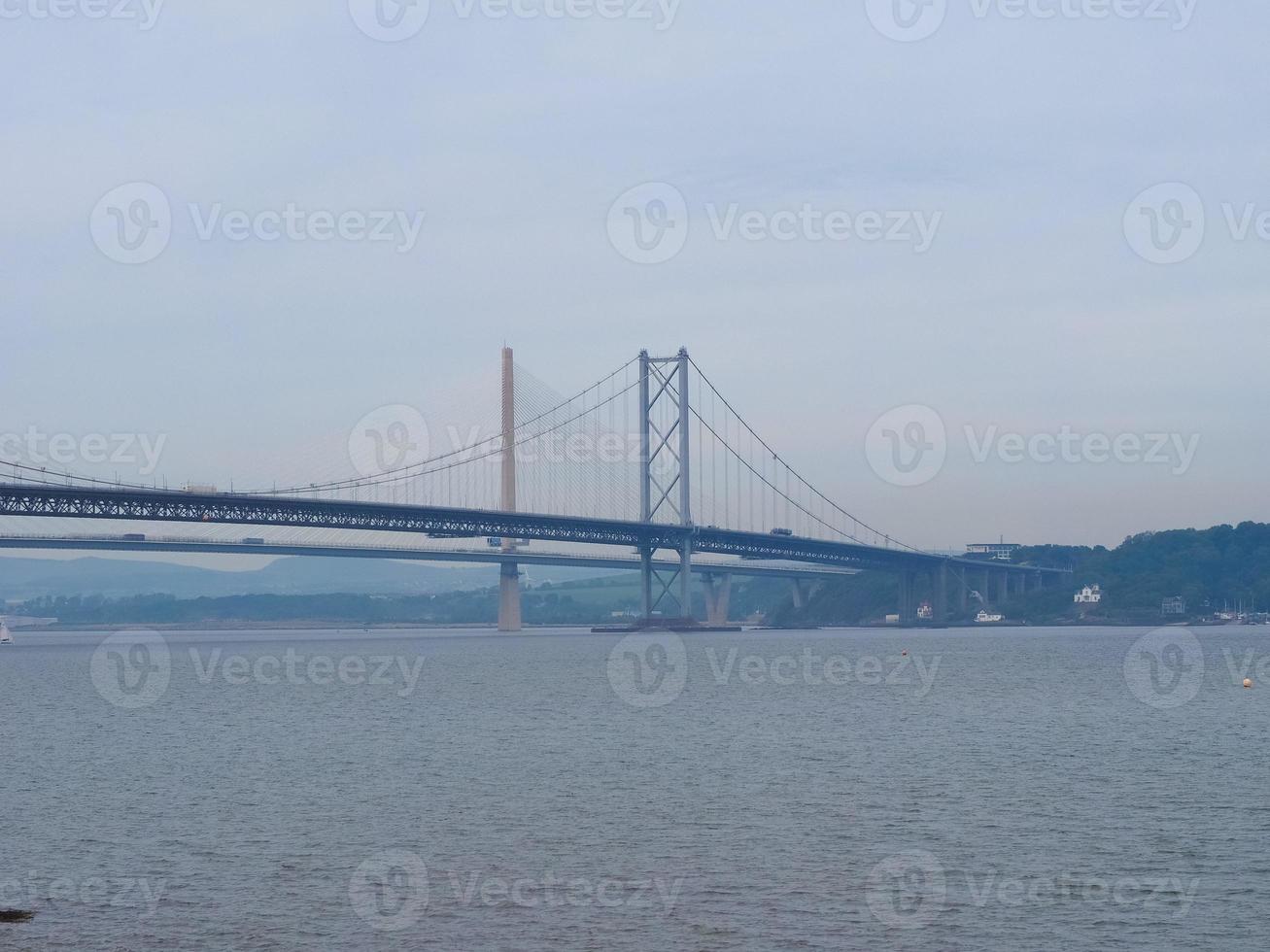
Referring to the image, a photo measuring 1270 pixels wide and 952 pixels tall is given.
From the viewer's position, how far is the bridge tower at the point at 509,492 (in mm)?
83688

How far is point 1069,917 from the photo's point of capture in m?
15.6

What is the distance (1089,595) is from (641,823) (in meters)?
113

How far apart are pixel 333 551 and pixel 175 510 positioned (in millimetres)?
9281

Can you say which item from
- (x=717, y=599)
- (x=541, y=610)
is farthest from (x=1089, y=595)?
(x=541, y=610)

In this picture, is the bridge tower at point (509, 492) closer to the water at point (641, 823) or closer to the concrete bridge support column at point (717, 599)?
the concrete bridge support column at point (717, 599)

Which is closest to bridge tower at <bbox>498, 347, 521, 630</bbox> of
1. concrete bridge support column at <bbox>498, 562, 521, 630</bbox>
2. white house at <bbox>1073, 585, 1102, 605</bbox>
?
concrete bridge support column at <bbox>498, 562, 521, 630</bbox>

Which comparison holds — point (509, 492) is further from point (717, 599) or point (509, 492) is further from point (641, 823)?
point (641, 823)

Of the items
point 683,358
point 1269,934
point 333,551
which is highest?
point 683,358

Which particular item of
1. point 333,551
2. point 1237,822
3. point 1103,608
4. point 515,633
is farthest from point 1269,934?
point 1103,608

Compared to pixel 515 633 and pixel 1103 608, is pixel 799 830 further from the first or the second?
pixel 1103 608

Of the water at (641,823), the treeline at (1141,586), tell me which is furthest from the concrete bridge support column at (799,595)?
the water at (641,823)

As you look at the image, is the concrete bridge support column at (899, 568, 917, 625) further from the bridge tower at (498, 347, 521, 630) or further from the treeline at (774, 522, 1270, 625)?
the bridge tower at (498, 347, 521, 630)

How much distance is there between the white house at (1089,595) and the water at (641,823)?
8674 centimetres

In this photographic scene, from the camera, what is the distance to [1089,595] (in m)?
128
